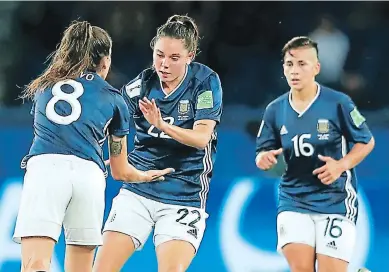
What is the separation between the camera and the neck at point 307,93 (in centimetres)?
521

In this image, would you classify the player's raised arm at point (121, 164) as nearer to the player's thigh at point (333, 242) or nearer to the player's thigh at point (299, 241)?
the player's thigh at point (299, 241)

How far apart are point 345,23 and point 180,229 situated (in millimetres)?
3085

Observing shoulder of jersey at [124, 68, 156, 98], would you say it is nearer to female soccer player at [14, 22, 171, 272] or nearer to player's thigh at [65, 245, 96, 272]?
female soccer player at [14, 22, 171, 272]

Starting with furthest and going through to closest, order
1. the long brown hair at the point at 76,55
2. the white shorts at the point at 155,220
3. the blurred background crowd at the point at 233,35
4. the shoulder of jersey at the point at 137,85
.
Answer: the blurred background crowd at the point at 233,35
the shoulder of jersey at the point at 137,85
the white shorts at the point at 155,220
the long brown hair at the point at 76,55

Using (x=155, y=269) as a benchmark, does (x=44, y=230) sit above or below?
above

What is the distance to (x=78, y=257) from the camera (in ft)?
14.1

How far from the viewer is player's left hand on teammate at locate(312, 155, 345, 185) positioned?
4895 mm

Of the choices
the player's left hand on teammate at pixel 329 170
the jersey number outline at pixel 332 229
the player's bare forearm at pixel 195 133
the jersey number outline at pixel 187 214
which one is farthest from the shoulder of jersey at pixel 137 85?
the jersey number outline at pixel 332 229

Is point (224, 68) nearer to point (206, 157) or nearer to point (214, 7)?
point (214, 7)

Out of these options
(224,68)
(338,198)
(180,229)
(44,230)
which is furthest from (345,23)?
(44,230)

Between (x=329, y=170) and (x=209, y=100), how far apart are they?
772 millimetres

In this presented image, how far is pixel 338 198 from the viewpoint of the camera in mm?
5113

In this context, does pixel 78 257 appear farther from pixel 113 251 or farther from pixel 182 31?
pixel 182 31

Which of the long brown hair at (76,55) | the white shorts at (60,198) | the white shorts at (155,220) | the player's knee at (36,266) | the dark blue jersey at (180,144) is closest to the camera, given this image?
the player's knee at (36,266)
